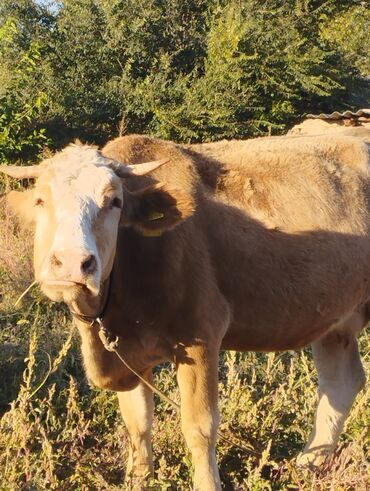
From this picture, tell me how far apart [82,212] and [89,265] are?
0.94 ft

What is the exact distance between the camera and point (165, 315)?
13.5ft

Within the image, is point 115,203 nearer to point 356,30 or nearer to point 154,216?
point 154,216

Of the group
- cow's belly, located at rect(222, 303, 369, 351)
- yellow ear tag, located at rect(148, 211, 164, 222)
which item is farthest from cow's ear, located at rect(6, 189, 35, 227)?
cow's belly, located at rect(222, 303, 369, 351)

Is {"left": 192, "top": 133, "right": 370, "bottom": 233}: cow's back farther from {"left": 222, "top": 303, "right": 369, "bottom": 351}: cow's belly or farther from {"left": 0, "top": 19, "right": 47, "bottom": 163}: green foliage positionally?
{"left": 0, "top": 19, "right": 47, "bottom": 163}: green foliage

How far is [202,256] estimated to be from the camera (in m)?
4.30

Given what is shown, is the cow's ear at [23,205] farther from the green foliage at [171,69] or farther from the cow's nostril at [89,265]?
the green foliage at [171,69]

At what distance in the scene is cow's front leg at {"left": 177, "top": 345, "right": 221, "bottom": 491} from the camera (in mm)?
4125

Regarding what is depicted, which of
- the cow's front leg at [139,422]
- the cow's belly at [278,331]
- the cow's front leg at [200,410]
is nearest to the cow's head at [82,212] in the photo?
the cow's front leg at [200,410]

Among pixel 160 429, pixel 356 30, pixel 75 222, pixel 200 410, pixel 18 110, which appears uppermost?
pixel 356 30

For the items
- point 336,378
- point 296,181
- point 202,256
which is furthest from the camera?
point 336,378

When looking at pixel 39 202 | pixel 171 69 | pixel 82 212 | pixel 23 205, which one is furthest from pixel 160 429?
pixel 171 69

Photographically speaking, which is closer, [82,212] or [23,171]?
[82,212]

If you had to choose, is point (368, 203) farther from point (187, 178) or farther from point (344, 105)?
point (344, 105)

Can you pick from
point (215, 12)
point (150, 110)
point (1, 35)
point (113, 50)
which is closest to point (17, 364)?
point (1, 35)
